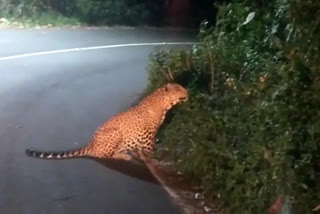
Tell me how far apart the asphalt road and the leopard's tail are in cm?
10

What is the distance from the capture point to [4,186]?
8047 millimetres

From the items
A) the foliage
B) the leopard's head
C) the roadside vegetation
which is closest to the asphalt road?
the roadside vegetation

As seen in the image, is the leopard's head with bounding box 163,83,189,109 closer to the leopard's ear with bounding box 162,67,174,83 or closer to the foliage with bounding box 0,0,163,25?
the leopard's ear with bounding box 162,67,174,83

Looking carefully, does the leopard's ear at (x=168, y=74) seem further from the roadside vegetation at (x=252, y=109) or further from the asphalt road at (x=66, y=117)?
→ the asphalt road at (x=66, y=117)

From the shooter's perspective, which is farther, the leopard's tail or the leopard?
the leopard

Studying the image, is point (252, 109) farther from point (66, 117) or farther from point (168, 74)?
point (66, 117)

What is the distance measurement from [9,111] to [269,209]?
5.68 meters

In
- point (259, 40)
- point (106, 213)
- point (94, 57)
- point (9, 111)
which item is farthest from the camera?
point (94, 57)

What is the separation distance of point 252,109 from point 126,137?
186cm

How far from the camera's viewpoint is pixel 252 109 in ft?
26.0

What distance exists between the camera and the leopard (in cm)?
928

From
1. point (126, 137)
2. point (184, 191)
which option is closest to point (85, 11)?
point (126, 137)

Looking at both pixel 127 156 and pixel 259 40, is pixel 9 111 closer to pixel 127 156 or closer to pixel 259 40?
pixel 127 156

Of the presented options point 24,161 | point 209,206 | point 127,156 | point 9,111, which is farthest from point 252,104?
point 9,111
